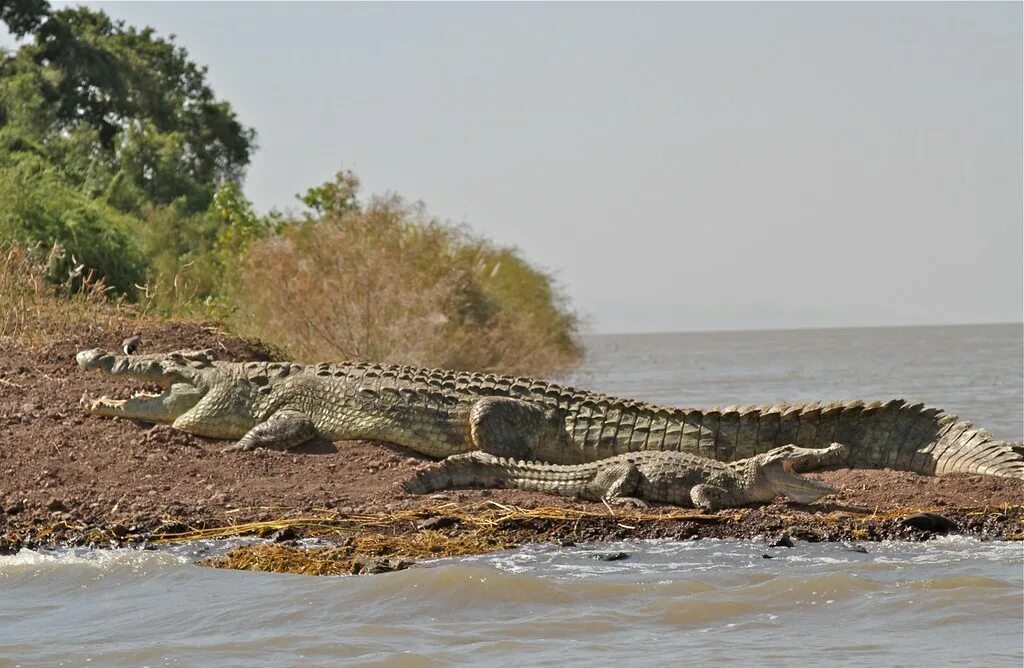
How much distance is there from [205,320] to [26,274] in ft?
6.16

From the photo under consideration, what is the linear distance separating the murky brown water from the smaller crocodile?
0.90 m

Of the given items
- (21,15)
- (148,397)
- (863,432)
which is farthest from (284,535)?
(21,15)

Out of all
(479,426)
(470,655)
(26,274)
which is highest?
(26,274)

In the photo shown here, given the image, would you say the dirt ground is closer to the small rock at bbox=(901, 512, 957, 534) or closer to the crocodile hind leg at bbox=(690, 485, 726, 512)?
the small rock at bbox=(901, 512, 957, 534)

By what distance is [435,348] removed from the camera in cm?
1994

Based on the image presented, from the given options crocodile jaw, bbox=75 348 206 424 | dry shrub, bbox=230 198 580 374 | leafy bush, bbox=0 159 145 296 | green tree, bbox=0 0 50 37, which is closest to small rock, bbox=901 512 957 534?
crocodile jaw, bbox=75 348 206 424

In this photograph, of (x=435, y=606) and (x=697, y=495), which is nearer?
(x=435, y=606)

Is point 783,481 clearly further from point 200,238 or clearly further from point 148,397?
point 200,238

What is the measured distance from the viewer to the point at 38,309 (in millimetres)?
14961

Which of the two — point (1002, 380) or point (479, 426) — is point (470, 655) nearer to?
point (479, 426)

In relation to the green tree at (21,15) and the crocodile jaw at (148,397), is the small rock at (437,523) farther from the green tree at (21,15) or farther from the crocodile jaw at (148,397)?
the green tree at (21,15)

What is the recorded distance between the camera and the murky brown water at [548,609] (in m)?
7.00

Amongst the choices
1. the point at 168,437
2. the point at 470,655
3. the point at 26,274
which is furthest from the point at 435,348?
the point at 470,655

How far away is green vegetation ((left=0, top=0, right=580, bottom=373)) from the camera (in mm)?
18578
